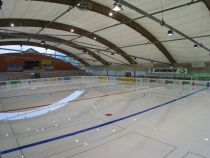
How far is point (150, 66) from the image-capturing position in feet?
69.1

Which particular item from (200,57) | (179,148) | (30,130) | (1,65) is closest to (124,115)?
(179,148)

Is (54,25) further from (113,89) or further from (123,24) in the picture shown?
(113,89)

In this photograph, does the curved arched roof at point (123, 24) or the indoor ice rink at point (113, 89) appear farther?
the curved arched roof at point (123, 24)

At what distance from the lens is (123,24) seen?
1315cm

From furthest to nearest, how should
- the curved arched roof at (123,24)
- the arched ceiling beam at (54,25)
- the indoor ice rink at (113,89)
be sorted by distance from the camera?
the arched ceiling beam at (54,25), the curved arched roof at (123,24), the indoor ice rink at (113,89)

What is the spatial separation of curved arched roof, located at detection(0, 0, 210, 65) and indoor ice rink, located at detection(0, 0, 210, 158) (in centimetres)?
7

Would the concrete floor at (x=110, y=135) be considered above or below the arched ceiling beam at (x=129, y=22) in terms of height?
below

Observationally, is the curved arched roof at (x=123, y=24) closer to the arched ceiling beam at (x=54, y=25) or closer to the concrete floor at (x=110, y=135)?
the arched ceiling beam at (x=54, y=25)

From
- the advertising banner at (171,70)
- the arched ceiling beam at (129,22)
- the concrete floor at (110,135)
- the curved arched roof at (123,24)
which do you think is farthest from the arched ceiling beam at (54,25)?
the concrete floor at (110,135)

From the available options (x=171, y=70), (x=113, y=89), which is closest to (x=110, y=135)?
(x=113, y=89)

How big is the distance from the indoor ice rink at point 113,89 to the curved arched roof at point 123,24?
0.07 m

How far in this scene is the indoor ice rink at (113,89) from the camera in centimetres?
347

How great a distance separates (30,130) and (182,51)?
15183 millimetres

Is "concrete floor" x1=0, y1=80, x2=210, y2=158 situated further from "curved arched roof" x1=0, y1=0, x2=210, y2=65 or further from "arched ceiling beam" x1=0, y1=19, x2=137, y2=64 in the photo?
"arched ceiling beam" x1=0, y1=19, x2=137, y2=64
